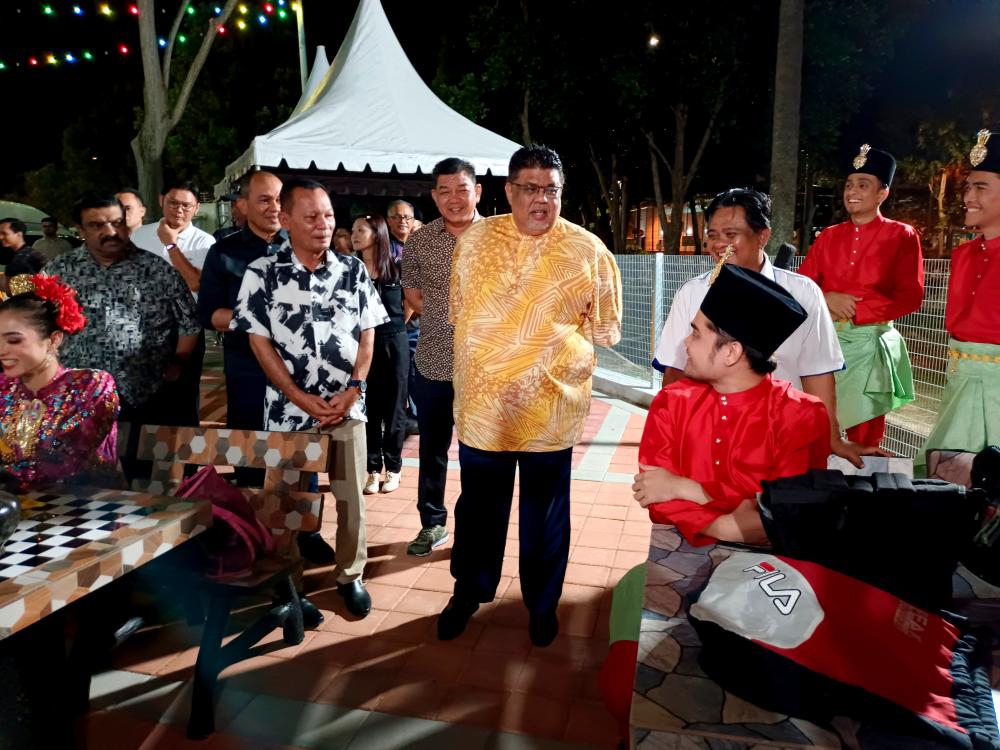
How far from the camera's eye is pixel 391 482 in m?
5.04

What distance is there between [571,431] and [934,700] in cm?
174

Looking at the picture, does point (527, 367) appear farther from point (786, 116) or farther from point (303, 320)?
point (786, 116)

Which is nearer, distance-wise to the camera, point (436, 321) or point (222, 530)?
point (222, 530)

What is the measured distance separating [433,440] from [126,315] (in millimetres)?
1679

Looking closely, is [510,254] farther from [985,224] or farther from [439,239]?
[985,224]

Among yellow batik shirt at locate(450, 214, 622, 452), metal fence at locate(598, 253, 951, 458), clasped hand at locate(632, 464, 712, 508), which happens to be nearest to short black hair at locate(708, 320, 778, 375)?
clasped hand at locate(632, 464, 712, 508)

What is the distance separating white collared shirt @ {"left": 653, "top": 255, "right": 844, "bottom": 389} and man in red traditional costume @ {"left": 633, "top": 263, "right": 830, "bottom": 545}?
25.3 inches

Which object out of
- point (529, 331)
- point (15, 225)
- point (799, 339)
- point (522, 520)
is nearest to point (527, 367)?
point (529, 331)

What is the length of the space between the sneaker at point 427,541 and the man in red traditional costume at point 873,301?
2.38m

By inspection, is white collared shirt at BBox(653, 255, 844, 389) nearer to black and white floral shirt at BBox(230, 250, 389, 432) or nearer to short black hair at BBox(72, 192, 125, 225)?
black and white floral shirt at BBox(230, 250, 389, 432)

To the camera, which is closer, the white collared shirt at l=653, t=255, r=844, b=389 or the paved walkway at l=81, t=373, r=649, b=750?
the paved walkway at l=81, t=373, r=649, b=750

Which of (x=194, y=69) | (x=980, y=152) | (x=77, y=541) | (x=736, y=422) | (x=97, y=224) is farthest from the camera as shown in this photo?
(x=194, y=69)

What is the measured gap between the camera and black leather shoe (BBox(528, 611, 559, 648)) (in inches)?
119

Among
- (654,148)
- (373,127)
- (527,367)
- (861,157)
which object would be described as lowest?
(527,367)
